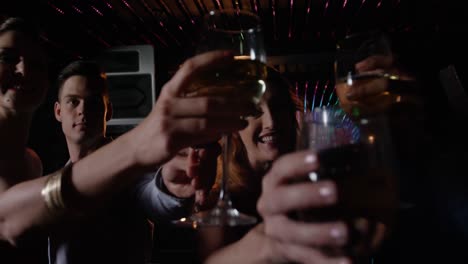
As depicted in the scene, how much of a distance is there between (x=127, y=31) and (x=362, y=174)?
12.8 feet

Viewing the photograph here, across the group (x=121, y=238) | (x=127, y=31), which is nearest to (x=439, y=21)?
(x=127, y=31)

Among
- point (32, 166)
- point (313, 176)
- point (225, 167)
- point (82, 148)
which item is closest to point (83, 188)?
point (225, 167)

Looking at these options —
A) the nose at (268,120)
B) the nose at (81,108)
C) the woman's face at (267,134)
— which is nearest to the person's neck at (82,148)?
the nose at (81,108)

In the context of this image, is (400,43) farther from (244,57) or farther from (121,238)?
(244,57)

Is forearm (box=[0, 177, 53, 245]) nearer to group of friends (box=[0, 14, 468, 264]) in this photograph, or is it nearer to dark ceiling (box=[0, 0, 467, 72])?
group of friends (box=[0, 14, 468, 264])

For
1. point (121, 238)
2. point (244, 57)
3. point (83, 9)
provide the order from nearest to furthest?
point (244, 57)
point (121, 238)
point (83, 9)

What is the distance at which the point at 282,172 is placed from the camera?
2.03 feet

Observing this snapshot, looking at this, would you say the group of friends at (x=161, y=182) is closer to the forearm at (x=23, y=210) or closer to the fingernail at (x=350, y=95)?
the forearm at (x=23, y=210)

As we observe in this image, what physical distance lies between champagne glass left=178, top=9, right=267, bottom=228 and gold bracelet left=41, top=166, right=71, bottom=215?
1.03 ft

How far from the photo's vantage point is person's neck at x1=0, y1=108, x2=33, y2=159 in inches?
67.7

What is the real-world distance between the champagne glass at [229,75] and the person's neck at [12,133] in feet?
3.87

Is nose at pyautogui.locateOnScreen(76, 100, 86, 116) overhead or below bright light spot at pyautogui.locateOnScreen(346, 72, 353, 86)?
overhead

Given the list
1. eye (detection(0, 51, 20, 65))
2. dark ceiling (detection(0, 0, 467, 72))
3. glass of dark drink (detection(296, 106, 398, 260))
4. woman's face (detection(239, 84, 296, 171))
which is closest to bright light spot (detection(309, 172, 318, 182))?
glass of dark drink (detection(296, 106, 398, 260))

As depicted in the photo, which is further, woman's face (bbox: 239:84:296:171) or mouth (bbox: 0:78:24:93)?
woman's face (bbox: 239:84:296:171)
